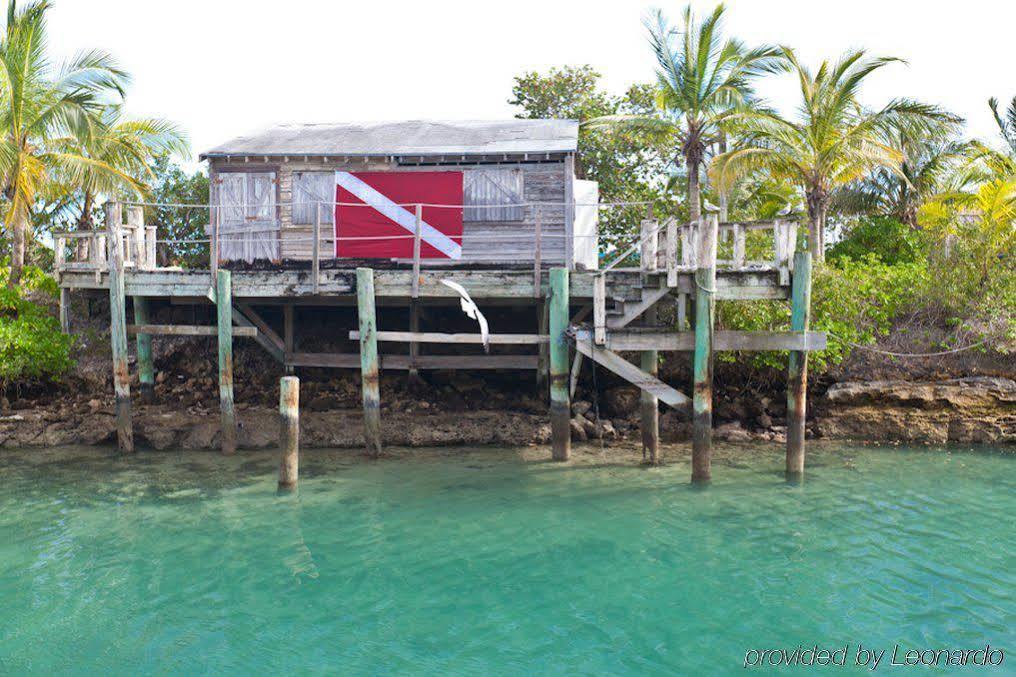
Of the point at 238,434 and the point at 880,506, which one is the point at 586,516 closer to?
the point at 880,506

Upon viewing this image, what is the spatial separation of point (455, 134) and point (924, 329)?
10538mm

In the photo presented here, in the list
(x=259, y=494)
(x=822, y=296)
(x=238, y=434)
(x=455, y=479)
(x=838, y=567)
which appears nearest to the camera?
(x=838, y=567)

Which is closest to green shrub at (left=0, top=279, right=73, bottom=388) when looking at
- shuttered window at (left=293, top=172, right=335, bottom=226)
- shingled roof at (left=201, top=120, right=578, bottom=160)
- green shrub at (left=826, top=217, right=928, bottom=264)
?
shingled roof at (left=201, top=120, right=578, bottom=160)

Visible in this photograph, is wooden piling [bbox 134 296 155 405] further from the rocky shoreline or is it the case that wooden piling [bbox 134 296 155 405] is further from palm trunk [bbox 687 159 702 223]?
palm trunk [bbox 687 159 702 223]

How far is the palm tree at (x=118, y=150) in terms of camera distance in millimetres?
17531

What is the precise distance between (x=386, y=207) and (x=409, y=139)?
5.38ft

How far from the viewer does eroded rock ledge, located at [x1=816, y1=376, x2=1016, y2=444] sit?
14922 mm

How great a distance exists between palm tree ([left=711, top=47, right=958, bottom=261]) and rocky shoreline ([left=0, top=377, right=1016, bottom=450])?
4.39 meters

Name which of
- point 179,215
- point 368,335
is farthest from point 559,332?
point 179,215

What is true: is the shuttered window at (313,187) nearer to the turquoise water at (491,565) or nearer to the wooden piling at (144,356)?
the wooden piling at (144,356)

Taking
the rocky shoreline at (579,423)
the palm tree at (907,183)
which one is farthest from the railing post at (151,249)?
the palm tree at (907,183)

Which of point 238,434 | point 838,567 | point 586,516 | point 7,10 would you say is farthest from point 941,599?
point 7,10

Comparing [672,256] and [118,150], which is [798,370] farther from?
[118,150]

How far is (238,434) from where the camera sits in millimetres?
14875
